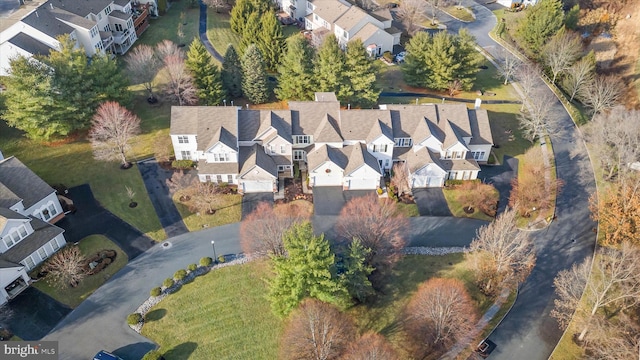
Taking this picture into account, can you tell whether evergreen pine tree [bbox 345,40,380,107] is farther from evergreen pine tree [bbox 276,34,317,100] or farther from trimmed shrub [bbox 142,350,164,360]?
trimmed shrub [bbox 142,350,164,360]

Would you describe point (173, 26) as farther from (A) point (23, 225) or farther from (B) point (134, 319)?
(B) point (134, 319)

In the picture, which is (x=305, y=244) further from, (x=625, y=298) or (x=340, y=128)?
(x=625, y=298)

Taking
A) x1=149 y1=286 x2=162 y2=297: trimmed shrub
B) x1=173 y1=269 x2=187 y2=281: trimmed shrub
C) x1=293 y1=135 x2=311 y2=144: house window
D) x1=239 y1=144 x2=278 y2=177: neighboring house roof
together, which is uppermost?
x1=293 y1=135 x2=311 y2=144: house window

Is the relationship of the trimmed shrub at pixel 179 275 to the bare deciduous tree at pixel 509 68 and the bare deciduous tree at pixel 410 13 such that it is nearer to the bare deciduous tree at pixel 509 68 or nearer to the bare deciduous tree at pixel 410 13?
the bare deciduous tree at pixel 509 68

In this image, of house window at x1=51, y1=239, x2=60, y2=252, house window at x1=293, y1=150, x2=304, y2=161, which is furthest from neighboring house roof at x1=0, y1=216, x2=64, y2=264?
house window at x1=293, y1=150, x2=304, y2=161

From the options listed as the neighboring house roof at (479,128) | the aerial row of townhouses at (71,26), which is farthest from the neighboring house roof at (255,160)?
the aerial row of townhouses at (71,26)

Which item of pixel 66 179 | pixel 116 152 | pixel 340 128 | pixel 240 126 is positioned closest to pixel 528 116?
pixel 340 128
